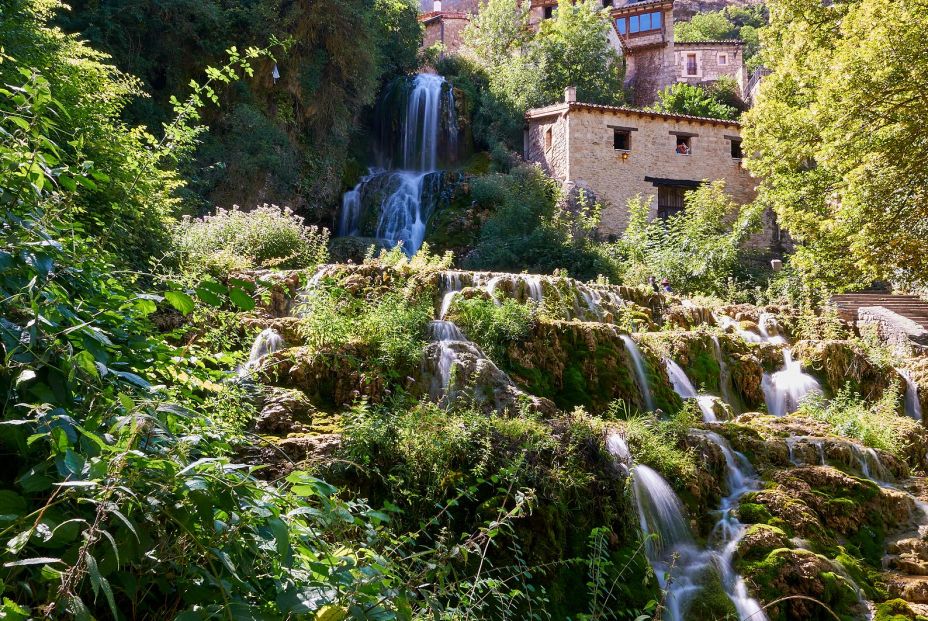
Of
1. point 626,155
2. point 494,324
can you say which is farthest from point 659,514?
point 626,155

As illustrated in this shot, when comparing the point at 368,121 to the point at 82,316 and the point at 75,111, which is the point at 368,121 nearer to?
the point at 75,111

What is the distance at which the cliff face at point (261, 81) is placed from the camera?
54.4ft

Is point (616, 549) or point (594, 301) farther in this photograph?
point (594, 301)

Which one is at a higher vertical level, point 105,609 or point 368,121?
point 368,121

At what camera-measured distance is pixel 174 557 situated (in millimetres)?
1747

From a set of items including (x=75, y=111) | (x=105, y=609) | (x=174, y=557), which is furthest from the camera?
(x=75, y=111)

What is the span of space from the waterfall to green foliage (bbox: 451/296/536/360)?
17.5 feet

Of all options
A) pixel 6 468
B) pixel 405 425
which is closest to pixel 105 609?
pixel 6 468

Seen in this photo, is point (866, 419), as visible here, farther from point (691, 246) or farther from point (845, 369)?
point (691, 246)

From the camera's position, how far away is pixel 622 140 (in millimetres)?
24672

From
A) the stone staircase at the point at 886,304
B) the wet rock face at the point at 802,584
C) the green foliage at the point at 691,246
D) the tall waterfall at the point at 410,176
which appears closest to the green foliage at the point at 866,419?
the wet rock face at the point at 802,584

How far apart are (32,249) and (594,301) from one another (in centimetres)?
1083

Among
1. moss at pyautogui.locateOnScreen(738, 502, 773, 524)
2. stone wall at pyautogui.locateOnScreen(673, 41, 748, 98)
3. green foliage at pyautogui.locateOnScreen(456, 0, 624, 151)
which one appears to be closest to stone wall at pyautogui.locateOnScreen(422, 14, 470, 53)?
green foliage at pyautogui.locateOnScreen(456, 0, 624, 151)

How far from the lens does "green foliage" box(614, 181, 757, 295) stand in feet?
60.7
